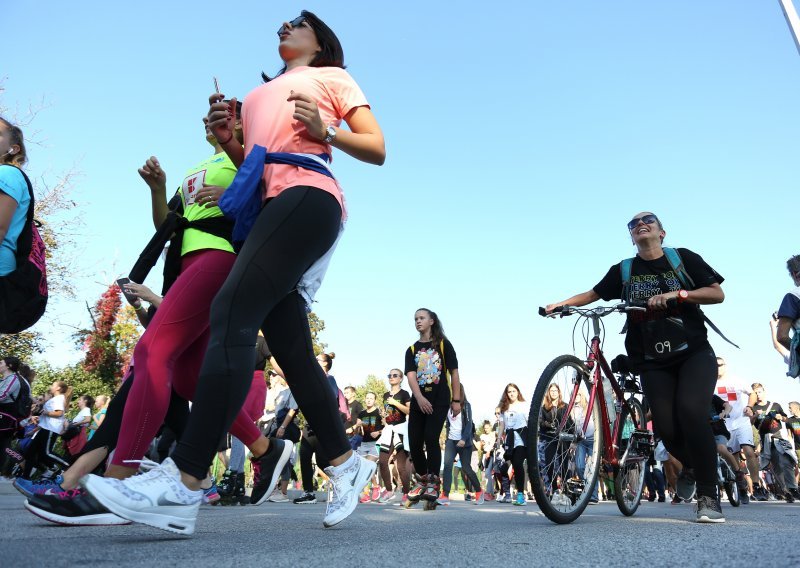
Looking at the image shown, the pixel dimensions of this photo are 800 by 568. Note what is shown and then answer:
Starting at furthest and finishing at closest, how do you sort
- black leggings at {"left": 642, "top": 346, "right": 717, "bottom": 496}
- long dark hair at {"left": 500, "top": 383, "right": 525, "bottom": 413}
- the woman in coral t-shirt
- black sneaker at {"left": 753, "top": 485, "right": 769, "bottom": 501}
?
long dark hair at {"left": 500, "top": 383, "right": 525, "bottom": 413}, black sneaker at {"left": 753, "top": 485, "right": 769, "bottom": 501}, black leggings at {"left": 642, "top": 346, "right": 717, "bottom": 496}, the woman in coral t-shirt

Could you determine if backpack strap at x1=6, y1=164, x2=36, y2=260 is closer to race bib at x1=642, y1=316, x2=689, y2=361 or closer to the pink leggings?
the pink leggings

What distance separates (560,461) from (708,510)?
37.7 inches

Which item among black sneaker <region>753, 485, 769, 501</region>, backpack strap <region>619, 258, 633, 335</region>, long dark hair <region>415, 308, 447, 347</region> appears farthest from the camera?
black sneaker <region>753, 485, 769, 501</region>

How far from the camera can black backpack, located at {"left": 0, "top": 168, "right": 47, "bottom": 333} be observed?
3320 millimetres

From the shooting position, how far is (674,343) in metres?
4.64

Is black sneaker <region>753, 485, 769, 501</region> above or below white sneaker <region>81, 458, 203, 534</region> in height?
above

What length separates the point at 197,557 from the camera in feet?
6.35

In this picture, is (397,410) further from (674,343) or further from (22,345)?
(22,345)

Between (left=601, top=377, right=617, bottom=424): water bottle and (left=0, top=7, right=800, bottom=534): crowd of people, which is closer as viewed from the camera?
(left=0, top=7, right=800, bottom=534): crowd of people

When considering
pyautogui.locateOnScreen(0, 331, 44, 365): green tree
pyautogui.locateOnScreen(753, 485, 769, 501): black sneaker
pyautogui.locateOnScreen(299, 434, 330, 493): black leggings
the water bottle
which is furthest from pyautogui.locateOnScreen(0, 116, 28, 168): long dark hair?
pyautogui.locateOnScreen(0, 331, 44, 365): green tree

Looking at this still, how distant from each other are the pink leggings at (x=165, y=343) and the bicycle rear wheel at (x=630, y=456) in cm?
301

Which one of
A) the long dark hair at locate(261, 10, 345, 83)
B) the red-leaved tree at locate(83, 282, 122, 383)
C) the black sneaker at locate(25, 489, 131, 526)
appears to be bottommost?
the black sneaker at locate(25, 489, 131, 526)

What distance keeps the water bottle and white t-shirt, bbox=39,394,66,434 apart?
34.0 feet

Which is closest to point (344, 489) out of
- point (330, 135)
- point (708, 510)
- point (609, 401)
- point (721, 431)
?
point (330, 135)
